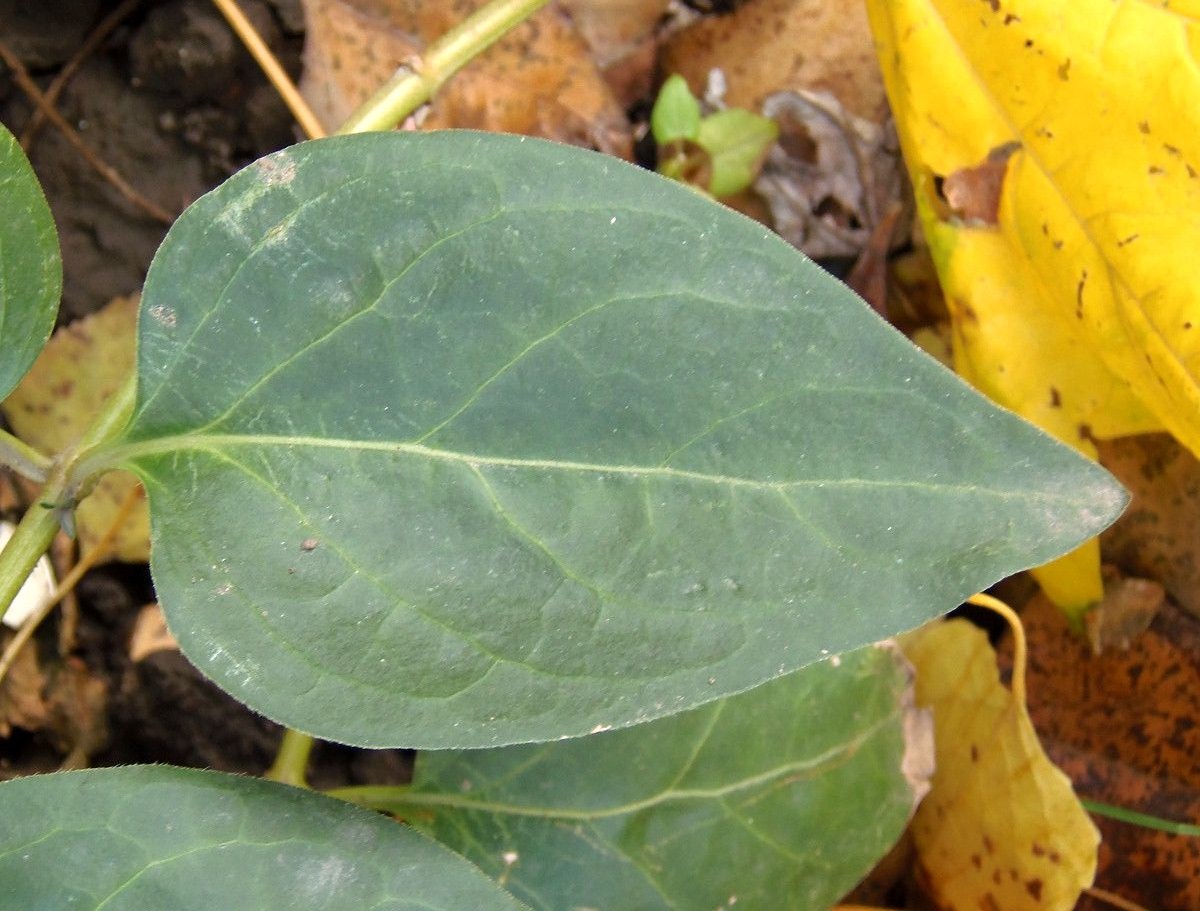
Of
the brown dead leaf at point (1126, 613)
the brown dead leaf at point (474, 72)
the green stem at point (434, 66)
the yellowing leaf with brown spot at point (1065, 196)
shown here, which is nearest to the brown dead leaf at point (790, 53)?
the brown dead leaf at point (474, 72)

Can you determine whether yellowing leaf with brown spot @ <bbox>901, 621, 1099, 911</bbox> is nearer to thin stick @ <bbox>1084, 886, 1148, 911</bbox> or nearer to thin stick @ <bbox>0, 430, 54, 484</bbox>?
thin stick @ <bbox>1084, 886, 1148, 911</bbox>

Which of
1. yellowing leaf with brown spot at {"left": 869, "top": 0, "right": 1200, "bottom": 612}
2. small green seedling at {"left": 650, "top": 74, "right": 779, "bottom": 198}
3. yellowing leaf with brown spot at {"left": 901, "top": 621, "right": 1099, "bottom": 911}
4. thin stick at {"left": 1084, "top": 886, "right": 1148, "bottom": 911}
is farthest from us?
small green seedling at {"left": 650, "top": 74, "right": 779, "bottom": 198}

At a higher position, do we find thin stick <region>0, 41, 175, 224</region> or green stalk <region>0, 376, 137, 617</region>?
thin stick <region>0, 41, 175, 224</region>

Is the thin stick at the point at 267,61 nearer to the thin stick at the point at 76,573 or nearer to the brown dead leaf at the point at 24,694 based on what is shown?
the thin stick at the point at 76,573

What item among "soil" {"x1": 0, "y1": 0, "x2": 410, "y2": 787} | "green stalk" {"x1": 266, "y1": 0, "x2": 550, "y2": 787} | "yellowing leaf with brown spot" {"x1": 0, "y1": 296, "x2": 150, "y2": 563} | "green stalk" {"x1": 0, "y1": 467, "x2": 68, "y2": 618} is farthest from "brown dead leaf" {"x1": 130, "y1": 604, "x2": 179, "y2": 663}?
"green stalk" {"x1": 0, "y1": 467, "x2": 68, "y2": 618}

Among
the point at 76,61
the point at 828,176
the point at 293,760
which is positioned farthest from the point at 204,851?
the point at 828,176

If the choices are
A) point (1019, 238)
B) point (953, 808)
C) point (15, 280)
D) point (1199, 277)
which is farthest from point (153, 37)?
point (953, 808)
